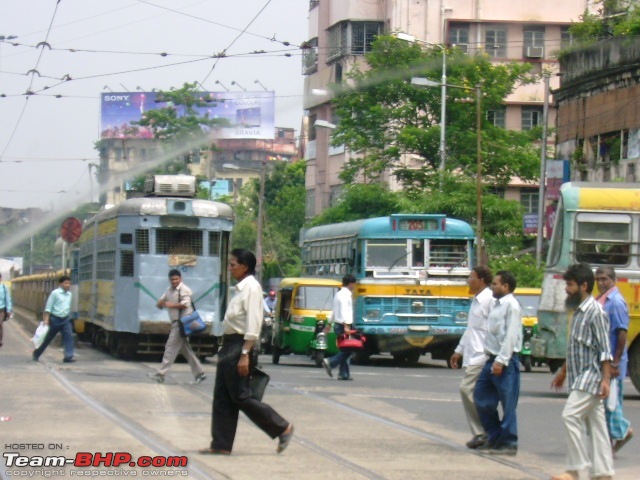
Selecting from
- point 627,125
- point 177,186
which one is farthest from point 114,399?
point 627,125

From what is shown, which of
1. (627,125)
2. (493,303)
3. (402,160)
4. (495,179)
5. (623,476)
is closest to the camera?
(623,476)

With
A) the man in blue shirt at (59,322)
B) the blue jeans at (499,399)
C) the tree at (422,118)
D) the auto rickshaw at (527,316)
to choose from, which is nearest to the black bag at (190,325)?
the man in blue shirt at (59,322)

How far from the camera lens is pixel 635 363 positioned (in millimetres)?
19312

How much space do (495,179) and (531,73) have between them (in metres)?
7.77

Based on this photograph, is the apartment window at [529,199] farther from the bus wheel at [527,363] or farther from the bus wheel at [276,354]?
the bus wheel at [276,354]

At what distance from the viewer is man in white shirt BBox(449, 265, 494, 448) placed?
488 inches

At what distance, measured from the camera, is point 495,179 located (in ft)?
170

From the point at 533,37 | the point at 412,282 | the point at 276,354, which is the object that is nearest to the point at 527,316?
the point at 412,282

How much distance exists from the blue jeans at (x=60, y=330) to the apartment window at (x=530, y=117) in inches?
1521

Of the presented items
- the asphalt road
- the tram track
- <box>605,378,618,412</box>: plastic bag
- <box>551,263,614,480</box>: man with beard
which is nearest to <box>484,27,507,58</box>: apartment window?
the asphalt road

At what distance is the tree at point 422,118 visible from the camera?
166 feet

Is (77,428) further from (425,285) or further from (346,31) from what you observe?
(346,31)

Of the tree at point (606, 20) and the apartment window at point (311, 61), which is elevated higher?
the apartment window at point (311, 61)

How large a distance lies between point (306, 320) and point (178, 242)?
313 cm
